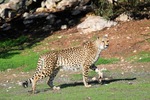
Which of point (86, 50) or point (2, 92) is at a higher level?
point (86, 50)

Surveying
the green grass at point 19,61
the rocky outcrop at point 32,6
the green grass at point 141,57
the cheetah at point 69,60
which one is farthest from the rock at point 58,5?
the cheetah at point 69,60

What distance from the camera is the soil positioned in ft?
84.4

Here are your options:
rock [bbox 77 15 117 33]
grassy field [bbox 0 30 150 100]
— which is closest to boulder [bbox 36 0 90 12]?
rock [bbox 77 15 117 33]

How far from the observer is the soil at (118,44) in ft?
84.4

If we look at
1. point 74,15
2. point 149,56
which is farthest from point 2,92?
point 74,15

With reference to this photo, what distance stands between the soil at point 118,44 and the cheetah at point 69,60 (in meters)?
2.54

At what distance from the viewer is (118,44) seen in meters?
33.7

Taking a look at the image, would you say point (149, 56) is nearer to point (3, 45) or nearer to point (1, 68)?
point (1, 68)

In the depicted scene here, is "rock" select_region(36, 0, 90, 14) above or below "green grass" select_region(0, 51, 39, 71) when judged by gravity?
above

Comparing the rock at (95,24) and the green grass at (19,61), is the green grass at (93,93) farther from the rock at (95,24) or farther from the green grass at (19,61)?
the rock at (95,24)

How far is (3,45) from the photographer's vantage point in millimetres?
37469

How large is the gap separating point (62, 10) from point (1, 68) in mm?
15981

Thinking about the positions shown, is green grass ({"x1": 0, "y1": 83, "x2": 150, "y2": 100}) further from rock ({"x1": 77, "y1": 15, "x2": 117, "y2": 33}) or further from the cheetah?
rock ({"x1": 77, "y1": 15, "x2": 117, "y2": 33})

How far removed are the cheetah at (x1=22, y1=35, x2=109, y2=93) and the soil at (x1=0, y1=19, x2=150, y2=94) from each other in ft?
8.32
